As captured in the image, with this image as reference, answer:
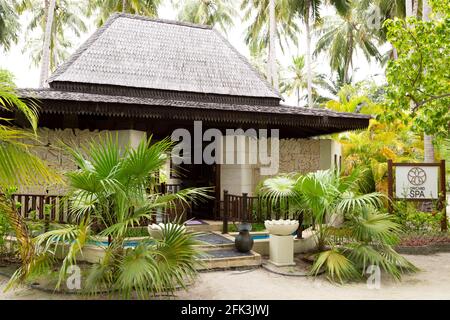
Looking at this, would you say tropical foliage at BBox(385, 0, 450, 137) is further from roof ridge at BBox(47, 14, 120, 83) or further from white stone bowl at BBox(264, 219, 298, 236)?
roof ridge at BBox(47, 14, 120, 83)

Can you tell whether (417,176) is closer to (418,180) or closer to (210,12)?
(418,180)

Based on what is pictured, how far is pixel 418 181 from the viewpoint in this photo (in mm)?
8625

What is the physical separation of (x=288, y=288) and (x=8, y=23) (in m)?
28.7

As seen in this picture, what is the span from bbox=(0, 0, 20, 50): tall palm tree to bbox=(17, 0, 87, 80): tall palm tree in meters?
1.16

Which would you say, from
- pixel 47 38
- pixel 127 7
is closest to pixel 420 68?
pixel 47 38

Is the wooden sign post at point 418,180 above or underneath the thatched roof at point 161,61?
underneath

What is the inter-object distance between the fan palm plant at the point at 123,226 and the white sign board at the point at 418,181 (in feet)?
19.8

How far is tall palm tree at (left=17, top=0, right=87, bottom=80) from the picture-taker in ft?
76.0

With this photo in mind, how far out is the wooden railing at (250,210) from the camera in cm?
798

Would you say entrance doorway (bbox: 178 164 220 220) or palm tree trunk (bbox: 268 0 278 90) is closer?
entrance doorway (bbox: 178 164 220 220)

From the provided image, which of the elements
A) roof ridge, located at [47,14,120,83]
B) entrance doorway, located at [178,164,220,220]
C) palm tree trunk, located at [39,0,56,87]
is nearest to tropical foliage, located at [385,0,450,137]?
entrance doorway, located at [178,164,220,220]

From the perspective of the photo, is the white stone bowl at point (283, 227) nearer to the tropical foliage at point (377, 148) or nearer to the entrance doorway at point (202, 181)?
the entrance doorway at point (202, 181)

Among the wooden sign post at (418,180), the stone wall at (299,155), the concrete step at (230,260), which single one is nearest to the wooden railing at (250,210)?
the concrete step at (230,260)
